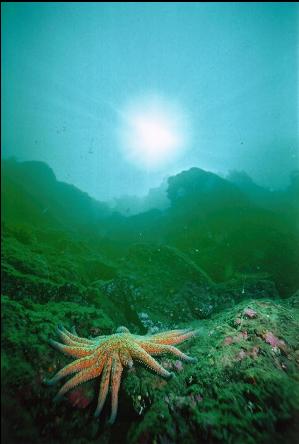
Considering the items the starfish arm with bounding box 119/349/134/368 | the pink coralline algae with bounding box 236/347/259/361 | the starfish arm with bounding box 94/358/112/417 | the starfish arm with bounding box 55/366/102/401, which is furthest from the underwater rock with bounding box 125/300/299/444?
the starfish arm with bounding box 55/366/102/401

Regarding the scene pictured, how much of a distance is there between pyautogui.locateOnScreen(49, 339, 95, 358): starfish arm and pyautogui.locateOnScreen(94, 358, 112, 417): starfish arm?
0.28m

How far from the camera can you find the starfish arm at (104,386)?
243cm

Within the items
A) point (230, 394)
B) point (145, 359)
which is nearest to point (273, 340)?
point (230, 394)

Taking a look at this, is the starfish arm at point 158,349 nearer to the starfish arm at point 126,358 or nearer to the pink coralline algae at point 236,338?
the starfish arm at point 126,358

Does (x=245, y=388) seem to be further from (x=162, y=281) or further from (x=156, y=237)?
(x=156, y=237)

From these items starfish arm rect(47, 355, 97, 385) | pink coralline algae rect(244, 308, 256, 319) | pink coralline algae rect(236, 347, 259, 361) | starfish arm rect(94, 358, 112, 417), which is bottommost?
starfish arm rect(94, 358, 112, 417)

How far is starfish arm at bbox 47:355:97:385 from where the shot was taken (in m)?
2.41

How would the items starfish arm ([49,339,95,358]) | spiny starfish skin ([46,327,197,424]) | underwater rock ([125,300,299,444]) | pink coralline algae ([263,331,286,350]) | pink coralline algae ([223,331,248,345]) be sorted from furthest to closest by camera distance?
pink coralline algae ([223,331,248,345])
pink coralline algae ([263,331,286,350])
starfish arm ([49,339,95,358])
spiny starfish skin ([46,327,197,424])
underwater rock ([125,300,299,444])

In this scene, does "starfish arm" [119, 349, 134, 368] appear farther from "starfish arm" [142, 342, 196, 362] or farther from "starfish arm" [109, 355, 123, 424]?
"starfish arm" [142, 342, 196, 362]

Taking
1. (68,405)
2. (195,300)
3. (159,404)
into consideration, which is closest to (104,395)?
(68,405)

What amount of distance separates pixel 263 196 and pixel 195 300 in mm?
15967

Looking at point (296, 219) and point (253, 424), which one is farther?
point (296, 219)

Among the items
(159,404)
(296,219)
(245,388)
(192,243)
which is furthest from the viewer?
(296,219)

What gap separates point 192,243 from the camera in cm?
1195
